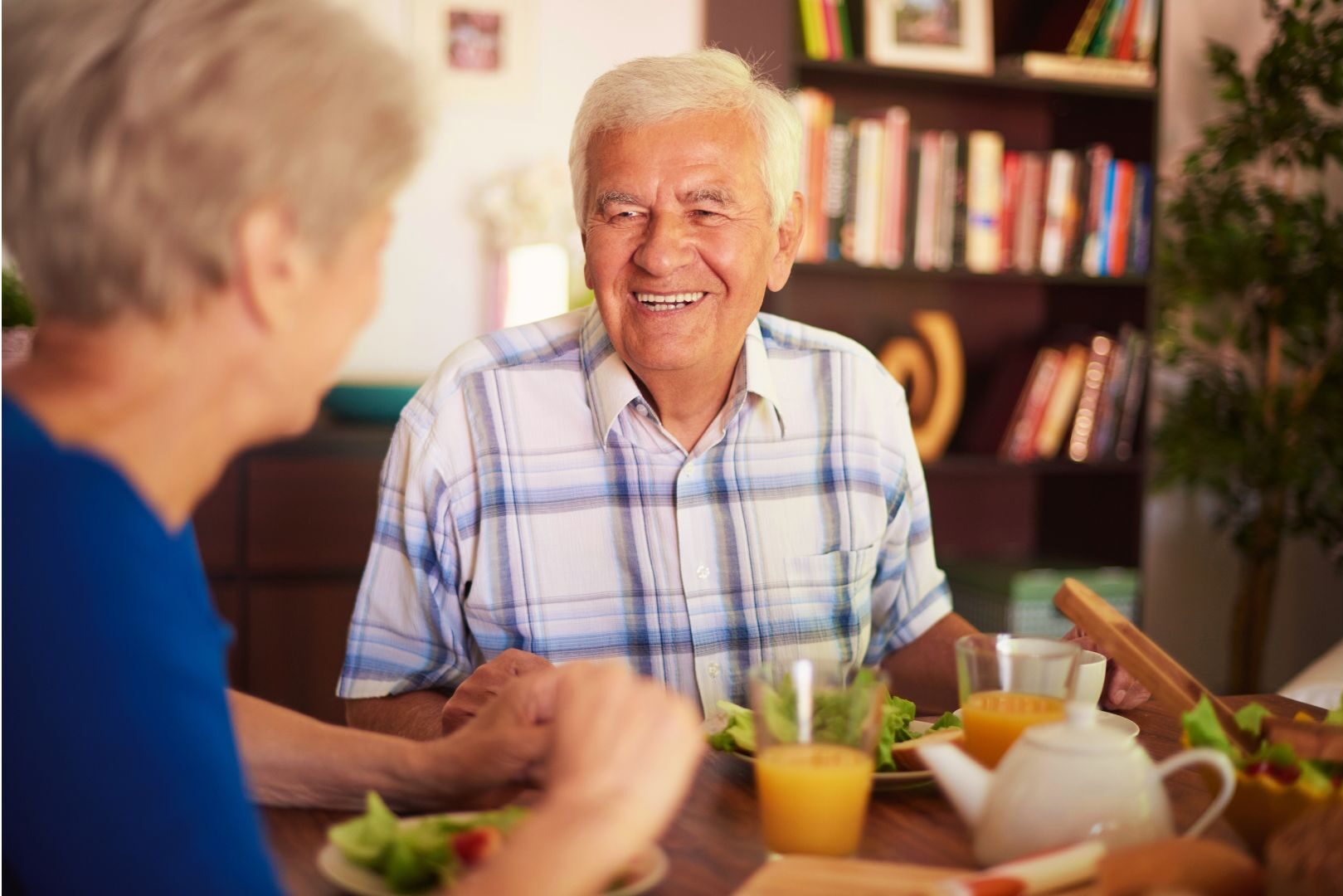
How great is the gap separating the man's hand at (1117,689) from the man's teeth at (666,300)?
630 millimetres

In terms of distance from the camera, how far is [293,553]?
9.30 ft

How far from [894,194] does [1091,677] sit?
2.06 meters

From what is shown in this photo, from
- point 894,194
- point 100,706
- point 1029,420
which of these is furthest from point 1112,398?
point 100,706

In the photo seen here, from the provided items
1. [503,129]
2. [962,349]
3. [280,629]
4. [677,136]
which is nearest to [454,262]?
[503,129]

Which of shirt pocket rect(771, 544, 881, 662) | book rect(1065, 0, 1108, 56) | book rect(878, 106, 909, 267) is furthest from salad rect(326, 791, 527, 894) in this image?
book rect(1065, 0, 1108, 56)

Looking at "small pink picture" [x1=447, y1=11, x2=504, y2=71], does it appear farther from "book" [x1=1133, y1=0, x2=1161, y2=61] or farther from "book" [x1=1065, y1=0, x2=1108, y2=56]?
"book" [x1=1133, y1=0, x2=1161, y2=61]

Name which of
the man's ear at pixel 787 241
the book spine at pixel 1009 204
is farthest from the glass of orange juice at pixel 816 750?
the book spine at pixel 1009 204

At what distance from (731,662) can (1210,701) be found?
0.72 m

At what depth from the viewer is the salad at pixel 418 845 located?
87 cm

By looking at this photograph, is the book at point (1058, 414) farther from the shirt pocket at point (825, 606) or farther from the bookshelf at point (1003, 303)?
the shirt pocket at point (825, 606)

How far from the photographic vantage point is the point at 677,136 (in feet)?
5.45

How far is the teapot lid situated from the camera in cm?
92

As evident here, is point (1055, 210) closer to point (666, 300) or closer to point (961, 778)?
point (666, 300)

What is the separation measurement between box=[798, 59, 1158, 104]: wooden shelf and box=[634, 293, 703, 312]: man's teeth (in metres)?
1.59
